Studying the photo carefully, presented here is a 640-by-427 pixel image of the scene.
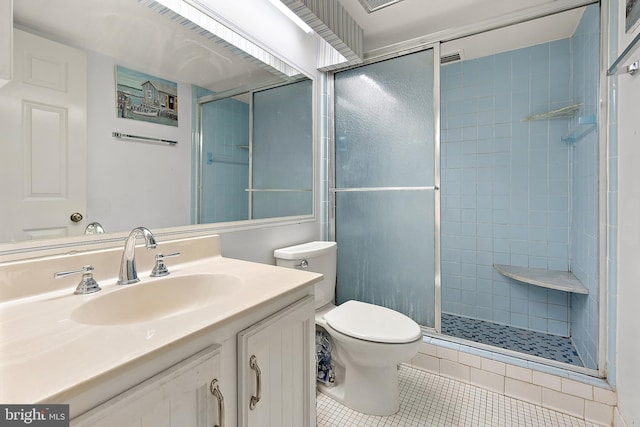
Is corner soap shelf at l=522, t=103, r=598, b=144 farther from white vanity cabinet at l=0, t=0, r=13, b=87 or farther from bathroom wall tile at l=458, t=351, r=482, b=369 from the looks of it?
white vanity cabinet at l=0, t=0, r=13, b=87

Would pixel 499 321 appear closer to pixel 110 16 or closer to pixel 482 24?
pixel 482 24

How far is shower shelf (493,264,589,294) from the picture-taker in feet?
6.32

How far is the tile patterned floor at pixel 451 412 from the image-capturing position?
143 centimetres

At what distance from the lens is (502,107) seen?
246 cm

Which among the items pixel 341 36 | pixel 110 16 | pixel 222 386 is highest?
pixel 341 36

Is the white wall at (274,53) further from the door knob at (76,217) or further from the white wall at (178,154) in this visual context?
the door knob at (76,217)

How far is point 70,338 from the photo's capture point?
621 mm

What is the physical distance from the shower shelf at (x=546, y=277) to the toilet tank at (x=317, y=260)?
1.39m

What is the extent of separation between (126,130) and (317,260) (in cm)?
114

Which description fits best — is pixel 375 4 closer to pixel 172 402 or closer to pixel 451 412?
pixel 172 402

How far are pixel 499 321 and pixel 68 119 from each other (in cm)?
298

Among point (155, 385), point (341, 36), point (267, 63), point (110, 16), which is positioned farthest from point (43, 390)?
point (341, 36)

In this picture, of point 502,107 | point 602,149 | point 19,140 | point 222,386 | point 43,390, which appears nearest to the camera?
point 43,390

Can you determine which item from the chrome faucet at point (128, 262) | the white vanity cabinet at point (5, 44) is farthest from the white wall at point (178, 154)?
the white vanity cabinet at point (5, 44)
